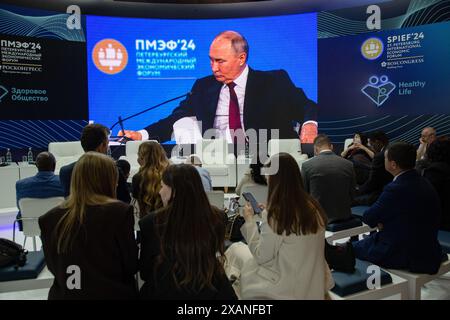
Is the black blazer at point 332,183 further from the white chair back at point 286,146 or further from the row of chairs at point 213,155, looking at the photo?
the white chair back at point 286,146

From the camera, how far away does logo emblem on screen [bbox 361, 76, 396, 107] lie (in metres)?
7.61

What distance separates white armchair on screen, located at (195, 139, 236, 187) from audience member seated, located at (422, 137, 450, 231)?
14.0ft

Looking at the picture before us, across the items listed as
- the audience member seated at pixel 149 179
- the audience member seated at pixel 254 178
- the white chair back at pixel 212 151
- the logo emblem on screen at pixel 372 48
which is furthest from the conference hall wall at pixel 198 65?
the audience member seated at pixel 149 179

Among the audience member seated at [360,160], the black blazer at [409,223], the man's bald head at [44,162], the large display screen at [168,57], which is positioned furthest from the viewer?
the large display screen at [168,57]

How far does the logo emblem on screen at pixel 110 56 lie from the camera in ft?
26.7

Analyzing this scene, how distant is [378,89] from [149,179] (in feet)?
20.1

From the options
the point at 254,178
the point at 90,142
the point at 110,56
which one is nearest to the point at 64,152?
the point at 110,56

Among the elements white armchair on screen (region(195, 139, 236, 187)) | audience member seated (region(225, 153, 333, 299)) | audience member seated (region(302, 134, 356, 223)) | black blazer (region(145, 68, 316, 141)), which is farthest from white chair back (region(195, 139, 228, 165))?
audience member seated (region(225, 153, 333, 299))

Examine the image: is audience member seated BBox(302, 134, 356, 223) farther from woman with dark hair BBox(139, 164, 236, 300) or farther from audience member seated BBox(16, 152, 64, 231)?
audience member seated BBox(16, 152, 64, 231)

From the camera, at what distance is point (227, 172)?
24.0ft

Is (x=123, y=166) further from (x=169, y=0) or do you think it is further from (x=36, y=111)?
(x=169, y=0)

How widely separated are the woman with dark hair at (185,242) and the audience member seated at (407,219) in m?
1.34
